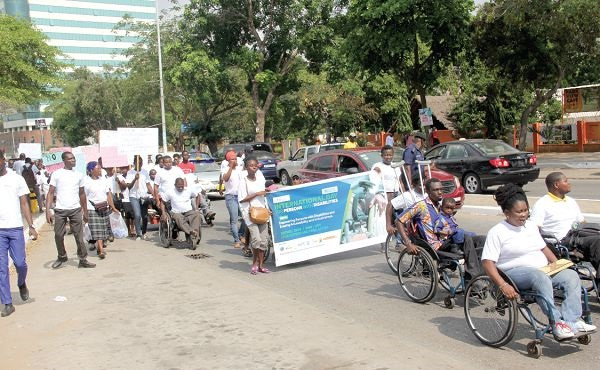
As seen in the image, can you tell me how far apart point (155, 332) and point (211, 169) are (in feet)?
48.2

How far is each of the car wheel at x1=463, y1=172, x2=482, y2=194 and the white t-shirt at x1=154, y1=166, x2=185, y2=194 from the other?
28.0 ft

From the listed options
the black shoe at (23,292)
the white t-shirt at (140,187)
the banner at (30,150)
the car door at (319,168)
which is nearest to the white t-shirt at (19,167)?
the banner at (30,150)

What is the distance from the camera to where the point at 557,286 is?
4941mm

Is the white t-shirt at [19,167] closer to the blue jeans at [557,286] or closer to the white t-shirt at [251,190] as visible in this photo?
the white t-shirt at [251,190]

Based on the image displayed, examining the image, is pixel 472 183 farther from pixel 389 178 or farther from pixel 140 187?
pixel 140 187

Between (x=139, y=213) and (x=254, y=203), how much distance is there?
16.4 ft

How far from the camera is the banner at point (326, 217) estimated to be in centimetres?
910

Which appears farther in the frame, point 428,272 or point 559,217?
point 428,272

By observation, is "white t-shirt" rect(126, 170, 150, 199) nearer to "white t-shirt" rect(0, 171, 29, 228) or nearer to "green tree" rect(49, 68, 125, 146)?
"white t-shirt" rect(0, 171, 29, 228)

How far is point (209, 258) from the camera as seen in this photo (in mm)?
10492

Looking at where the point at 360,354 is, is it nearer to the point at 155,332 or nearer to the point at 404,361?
the point at 404,361

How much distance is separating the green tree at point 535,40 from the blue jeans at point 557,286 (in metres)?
20.2

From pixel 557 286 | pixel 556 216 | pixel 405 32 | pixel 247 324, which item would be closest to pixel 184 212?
pixel 247 324

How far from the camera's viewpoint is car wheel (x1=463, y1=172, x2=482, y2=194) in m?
16.4
